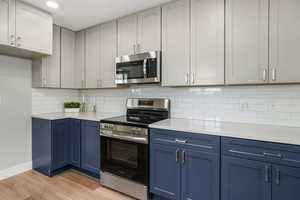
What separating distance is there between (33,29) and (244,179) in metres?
3.07

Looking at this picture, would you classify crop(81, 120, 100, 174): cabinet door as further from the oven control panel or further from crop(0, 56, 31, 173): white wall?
crop(0, 56, 31, 173): white wall

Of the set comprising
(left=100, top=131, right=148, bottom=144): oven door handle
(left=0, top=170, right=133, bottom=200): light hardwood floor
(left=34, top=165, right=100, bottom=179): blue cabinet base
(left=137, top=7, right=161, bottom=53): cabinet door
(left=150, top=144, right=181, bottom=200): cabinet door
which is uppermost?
(left=137, top=7, right=161, bottom=53): cabinet door

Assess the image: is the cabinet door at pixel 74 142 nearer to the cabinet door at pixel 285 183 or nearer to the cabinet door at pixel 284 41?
the cabinet door at pixel 285 183

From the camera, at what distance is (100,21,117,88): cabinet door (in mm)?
2604

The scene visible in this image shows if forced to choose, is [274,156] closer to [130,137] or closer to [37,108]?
[130,137]

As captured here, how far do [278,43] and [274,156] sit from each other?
3.45 ft

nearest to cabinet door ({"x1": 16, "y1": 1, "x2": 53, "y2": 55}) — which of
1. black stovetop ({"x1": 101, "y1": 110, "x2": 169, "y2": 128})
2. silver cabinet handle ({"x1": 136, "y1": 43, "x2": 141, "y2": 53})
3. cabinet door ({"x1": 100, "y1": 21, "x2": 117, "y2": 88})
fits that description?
cabinet door ({"x1": 100, "y1": 21, "x2": 117, "y2": 88})

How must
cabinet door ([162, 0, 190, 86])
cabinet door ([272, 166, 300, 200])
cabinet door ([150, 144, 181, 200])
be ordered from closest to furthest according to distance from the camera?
cabinet door ([272, 166, 300, 200])
cabinet door ([150, 144, 181, 200])
cabinet door ([162, 0, 190, 86])

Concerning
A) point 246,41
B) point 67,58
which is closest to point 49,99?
point 67,58

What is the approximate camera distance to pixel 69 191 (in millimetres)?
2117

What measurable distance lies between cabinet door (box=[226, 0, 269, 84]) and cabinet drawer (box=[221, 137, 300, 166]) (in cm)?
65

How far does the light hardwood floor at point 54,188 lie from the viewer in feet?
6.57

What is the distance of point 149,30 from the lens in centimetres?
225

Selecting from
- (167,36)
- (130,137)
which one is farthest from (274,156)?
(167,36)
